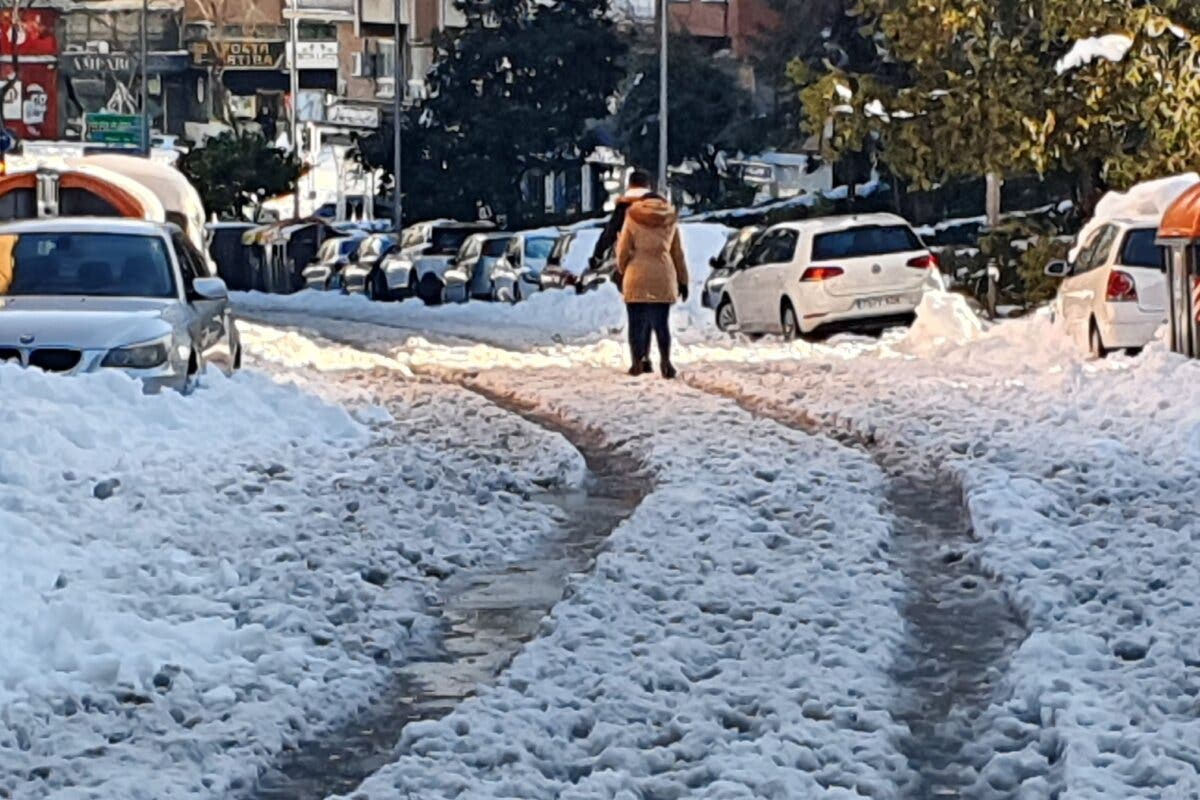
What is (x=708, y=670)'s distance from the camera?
8297 millimetres

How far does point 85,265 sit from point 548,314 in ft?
57.2

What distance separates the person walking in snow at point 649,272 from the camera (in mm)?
20391

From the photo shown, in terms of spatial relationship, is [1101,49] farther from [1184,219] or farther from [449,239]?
[449,239]

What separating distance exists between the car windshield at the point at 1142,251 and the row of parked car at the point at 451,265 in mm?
14305

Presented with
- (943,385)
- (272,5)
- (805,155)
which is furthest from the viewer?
(272,5)

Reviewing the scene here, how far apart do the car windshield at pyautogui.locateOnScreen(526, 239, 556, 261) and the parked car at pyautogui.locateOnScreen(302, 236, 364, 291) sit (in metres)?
10.1

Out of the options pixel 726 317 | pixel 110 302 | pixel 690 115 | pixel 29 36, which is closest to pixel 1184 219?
pixel 110 302

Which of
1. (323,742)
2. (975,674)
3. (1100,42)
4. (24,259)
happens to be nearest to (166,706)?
(323,742)

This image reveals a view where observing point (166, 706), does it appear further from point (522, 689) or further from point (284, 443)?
point (284, 443)

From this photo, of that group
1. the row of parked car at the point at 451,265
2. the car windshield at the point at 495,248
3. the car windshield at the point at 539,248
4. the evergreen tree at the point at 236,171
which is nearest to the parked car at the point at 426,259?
the row of parked car at the point at 451,265

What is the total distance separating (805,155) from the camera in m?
63.6

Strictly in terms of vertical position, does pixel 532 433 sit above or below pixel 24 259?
below

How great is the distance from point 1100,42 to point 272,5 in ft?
236

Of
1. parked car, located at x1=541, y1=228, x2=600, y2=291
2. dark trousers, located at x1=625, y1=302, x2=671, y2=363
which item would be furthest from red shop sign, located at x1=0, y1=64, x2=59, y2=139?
dark trousers, located at x1=625, y1=302, x2=671, y2=363
